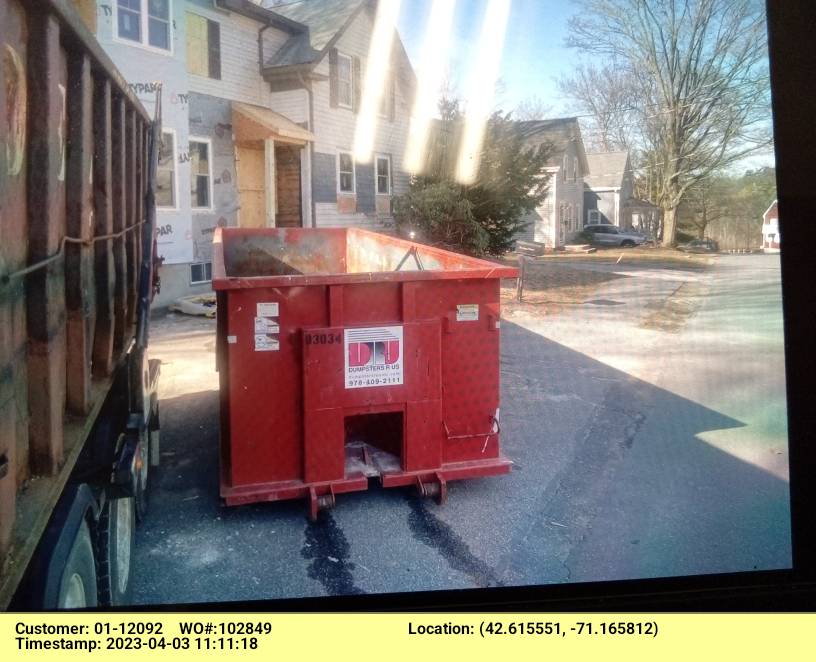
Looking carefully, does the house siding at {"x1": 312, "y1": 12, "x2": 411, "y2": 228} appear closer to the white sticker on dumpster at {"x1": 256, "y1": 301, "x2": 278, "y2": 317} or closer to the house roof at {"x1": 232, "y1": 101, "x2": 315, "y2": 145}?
the house roof at {"x1": 232, "y1": 101, "x2": 315, "y2": 145}

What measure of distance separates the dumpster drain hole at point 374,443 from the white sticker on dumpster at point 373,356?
323 mm

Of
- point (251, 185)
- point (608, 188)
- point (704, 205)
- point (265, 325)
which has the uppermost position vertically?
point (608, 188)

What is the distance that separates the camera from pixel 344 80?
1820 centimetres

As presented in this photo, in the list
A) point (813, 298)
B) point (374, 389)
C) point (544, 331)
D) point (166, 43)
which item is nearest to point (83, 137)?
point (374, 389)

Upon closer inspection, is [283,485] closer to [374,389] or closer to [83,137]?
[374,389]

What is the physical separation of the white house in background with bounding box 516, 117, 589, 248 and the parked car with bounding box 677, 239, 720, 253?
18.9 ft

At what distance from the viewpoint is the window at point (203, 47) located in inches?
547

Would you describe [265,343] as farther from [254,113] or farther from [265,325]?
[254,113]

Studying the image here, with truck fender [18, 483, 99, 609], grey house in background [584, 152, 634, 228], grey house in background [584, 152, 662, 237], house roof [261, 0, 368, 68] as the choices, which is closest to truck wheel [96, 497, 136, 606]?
truck fender [18, 483, 99, 609]

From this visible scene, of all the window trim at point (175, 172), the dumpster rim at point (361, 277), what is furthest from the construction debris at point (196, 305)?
the dumpster rim at point (361, 277)

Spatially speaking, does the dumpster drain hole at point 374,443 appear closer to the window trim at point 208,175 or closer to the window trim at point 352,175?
the window trim at point 208,175

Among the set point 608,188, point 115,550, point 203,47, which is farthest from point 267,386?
point 608,188

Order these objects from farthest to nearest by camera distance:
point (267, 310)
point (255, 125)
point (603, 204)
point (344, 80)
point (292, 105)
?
point (603, 204), point (344, 80), point (292, 105), point (255, 125), point (267, 310)

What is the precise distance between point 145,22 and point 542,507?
38.0 feet
